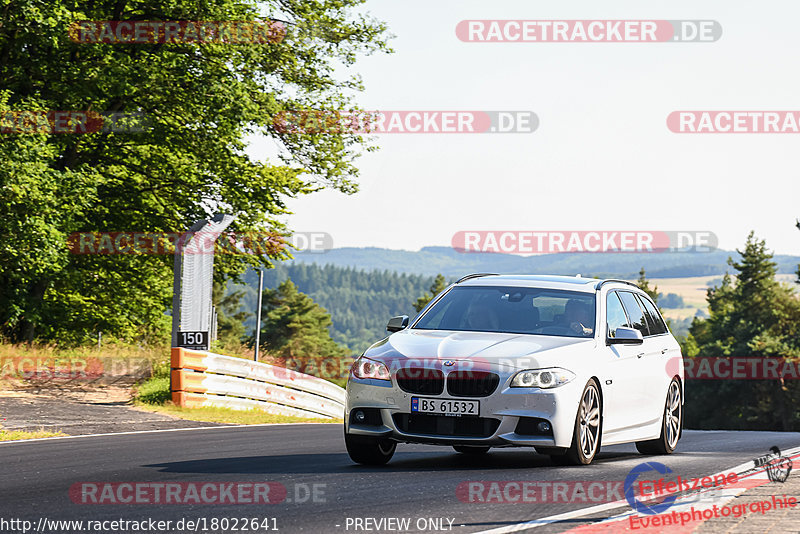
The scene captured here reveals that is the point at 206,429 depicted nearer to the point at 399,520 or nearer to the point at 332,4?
the point at 399,520

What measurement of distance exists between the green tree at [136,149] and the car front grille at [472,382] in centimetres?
1560

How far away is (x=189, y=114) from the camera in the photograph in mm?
25500

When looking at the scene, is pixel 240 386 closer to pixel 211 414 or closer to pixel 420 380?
pixel 211 414

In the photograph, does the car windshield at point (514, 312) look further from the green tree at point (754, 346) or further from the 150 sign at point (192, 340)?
the green tree at point (754, 346)

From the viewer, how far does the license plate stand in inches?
348

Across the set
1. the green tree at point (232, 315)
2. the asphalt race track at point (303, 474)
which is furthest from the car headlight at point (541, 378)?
the green tree at point (232, 315)

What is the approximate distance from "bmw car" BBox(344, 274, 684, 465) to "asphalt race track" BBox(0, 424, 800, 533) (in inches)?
13.2

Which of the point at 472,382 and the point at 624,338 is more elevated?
the point at 624,338

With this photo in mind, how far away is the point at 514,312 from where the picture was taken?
10273mm

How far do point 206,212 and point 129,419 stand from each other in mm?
12432

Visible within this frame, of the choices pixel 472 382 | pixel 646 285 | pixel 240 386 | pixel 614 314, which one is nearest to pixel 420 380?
pixel 472 382

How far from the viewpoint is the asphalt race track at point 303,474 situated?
21.9 ft

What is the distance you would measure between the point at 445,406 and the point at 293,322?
12484 centimetres

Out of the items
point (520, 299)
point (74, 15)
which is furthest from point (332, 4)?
point (520, 299)
